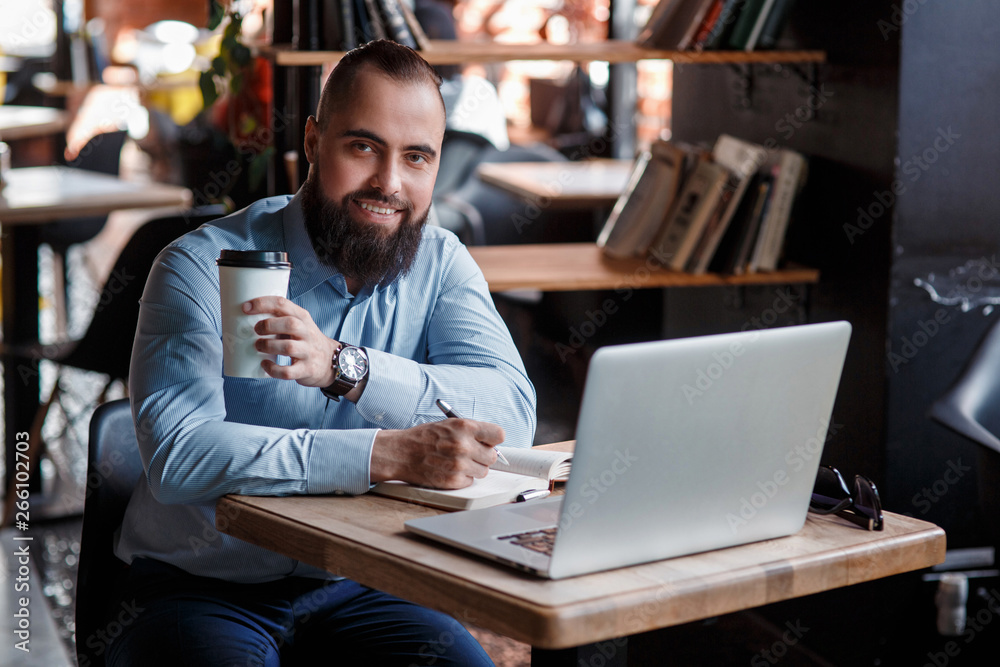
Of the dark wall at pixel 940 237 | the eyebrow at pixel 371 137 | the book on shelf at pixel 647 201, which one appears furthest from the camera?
the book on shelf at pixel 647 201

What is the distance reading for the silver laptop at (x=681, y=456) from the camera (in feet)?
3.68

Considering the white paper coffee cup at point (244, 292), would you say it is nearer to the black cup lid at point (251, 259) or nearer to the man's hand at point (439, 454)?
the black cup lid at point (251, 259)

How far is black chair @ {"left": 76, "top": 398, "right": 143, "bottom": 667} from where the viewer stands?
1.72m

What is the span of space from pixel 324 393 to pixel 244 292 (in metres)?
0.26

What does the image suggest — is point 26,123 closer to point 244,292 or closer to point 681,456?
point 244,292

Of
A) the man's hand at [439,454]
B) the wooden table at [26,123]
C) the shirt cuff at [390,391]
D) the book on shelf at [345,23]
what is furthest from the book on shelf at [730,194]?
the wooden table at [26,123]

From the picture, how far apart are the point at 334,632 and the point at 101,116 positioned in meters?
10.2

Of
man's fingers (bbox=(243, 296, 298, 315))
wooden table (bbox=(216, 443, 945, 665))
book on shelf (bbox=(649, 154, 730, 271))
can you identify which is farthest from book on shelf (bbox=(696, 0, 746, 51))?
man's fingers (bbox=(243, 296, 298, 315))

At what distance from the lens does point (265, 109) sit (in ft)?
10.6

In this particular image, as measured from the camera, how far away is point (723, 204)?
2.94 m

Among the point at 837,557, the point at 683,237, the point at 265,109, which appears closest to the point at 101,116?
the point at 265,109

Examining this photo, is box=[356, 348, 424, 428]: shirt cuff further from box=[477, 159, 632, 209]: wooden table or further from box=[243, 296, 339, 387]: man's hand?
box=[477, 159, 632, 209]: wooden table

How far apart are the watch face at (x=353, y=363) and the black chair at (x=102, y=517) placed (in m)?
0.46

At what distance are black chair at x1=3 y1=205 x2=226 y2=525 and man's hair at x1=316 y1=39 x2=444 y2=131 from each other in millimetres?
1064
